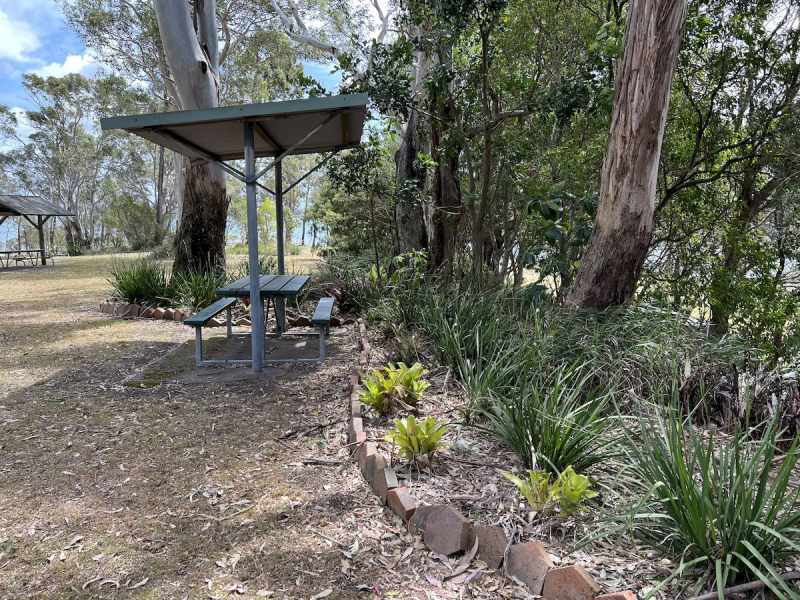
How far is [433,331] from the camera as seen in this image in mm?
4773

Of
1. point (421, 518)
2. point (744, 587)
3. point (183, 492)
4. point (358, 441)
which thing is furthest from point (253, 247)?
point (744, 587)

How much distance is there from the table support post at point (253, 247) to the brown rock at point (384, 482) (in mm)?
2506

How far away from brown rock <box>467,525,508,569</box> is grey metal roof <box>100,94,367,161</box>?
131 inches

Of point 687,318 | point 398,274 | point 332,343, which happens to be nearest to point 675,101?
point 687,318

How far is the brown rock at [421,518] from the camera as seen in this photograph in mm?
2326

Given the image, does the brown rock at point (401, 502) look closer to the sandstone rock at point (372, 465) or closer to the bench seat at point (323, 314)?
the sandstone rock at point (372, 465)

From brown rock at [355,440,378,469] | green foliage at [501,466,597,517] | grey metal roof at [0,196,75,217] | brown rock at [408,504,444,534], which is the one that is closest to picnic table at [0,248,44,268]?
grey metal roof at [0,196,75,217]

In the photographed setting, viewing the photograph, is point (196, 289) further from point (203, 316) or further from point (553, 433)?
point (553, 433)

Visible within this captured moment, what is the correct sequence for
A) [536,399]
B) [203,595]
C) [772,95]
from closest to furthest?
[203,595], [536,399], [772,95]

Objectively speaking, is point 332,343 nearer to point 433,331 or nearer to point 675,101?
point 433,331

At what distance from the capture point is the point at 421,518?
92.7 inches

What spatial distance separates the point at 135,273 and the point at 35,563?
6.68 m

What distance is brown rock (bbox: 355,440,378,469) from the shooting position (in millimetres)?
2927

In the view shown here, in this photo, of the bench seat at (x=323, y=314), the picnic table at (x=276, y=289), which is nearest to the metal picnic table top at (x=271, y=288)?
the picnic table at (x=276, y=289)
